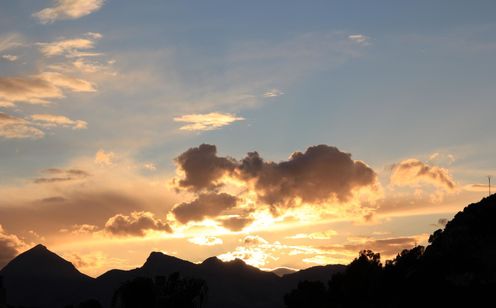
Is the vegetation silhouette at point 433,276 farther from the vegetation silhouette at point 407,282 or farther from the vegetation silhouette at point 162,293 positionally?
the vegetation silhouette at point 162,293

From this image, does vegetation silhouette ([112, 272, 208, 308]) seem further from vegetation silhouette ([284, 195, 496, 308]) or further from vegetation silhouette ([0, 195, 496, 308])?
vegetation silhouette ([284, 195, 496, 308])

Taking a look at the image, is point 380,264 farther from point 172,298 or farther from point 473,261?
point 172,298

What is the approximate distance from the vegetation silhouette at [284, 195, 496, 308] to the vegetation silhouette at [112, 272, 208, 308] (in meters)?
49.4

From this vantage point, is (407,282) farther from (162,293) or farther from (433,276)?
(162,293)

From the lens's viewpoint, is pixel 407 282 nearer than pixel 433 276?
No

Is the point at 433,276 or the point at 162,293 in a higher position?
the point at 433,276

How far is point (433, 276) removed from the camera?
412 feet

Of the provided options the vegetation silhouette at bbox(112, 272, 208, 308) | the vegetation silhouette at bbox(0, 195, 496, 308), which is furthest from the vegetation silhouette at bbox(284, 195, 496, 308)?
the vegetation silhouette at bbox(112, 272, 208, 308)

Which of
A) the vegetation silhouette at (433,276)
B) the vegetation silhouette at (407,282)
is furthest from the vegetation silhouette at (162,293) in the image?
the vegetation silhouette at (433,276)

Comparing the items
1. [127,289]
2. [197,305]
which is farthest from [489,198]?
[127,289]

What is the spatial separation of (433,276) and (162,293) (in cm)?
5974

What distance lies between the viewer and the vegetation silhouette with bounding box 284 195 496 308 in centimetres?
11612

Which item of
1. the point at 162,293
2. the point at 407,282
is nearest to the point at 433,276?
the point at 407,282

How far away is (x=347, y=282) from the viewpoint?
5945 inches
